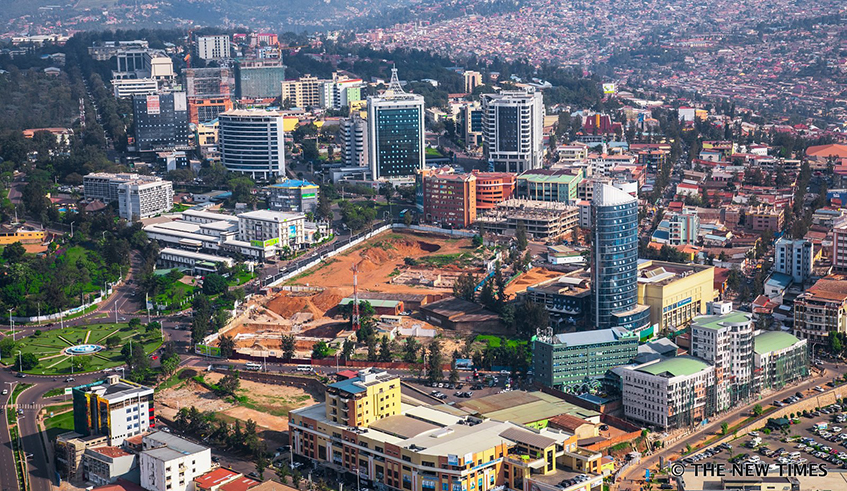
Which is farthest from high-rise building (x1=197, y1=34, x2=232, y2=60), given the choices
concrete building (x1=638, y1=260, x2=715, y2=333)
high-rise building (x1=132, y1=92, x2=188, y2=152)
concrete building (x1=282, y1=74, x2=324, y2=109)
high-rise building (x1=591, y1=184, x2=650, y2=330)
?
high-rise building (x1=591, y1=184, x2=650, y2=330)

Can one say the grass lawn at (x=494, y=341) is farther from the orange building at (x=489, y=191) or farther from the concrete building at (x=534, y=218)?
the orange building at (x=489, y=191)

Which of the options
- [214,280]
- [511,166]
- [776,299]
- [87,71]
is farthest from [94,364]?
[87,71]

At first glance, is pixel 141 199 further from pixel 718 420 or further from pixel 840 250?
pixel 718 420

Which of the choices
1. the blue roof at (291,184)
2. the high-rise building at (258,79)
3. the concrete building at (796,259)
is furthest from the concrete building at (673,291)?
the high-rise building at (258,79)

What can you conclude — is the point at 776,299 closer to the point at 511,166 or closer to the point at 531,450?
the point at 531,450

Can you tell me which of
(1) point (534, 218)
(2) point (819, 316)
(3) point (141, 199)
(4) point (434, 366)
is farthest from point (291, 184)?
(2) point (819, 316)

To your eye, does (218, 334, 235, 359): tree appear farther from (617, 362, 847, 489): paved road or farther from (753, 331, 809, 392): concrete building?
(753, 331, 809, 392): concrete building
